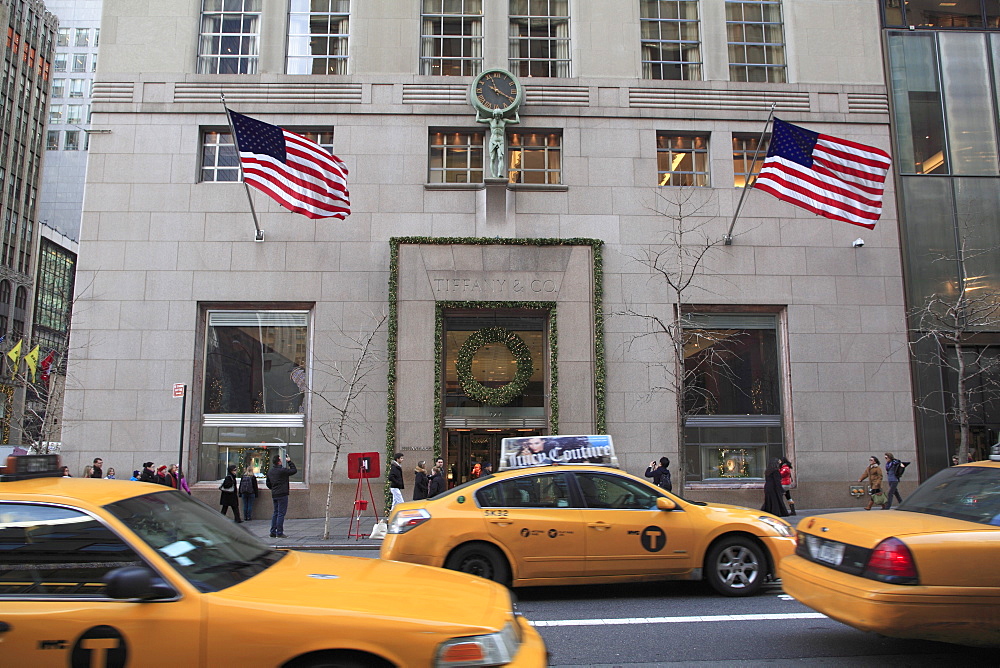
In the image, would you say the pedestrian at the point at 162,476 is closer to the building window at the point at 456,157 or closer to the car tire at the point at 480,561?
the building window at the point at 456,157

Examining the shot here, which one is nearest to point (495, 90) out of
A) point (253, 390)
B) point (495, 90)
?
point (495, 90)

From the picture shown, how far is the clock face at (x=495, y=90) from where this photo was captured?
20.3 meters

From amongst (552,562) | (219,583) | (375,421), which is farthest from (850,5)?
(219,583)

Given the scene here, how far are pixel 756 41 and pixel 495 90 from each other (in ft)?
27.5

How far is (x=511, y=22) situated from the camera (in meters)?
21.6

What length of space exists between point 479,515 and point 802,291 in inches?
592

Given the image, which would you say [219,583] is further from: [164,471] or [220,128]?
[220,128]

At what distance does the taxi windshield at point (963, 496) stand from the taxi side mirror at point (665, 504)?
8.44 ft

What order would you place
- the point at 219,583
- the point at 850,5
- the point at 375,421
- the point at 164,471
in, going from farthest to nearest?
the point at 850,5
the point at 375,421
the point at 164,471
the point at 219,583

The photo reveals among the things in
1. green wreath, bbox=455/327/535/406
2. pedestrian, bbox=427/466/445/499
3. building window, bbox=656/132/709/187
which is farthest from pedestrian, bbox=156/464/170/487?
building window, bbox=656/132/709/187

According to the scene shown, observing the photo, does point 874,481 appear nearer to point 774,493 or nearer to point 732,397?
point 774,493

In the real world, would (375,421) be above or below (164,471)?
above

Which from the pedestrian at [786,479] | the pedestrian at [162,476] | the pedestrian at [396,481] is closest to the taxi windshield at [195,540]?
the pedestrian at [396,481]

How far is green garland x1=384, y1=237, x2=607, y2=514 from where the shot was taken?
18.8 m
